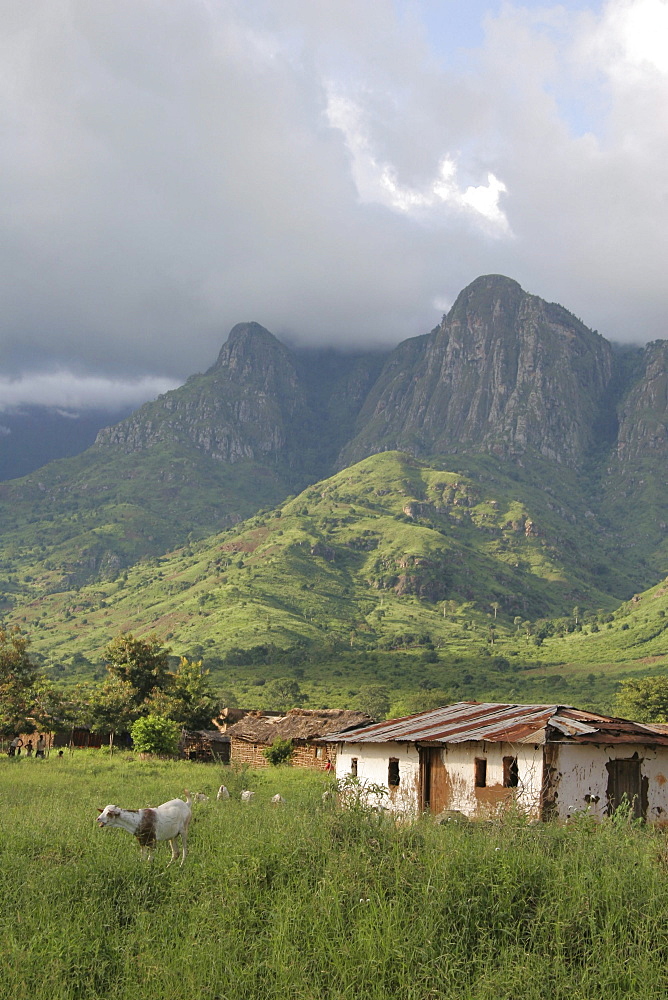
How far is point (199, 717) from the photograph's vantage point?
5688 centimetres

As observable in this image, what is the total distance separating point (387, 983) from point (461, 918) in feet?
4.19

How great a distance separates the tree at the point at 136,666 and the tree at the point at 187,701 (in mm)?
1036

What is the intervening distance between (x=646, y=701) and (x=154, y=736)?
140ft

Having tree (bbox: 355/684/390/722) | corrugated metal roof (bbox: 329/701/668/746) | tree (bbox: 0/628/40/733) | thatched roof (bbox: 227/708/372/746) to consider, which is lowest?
tree (bbox: 355/684/390/722)

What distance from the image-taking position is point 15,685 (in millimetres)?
50688

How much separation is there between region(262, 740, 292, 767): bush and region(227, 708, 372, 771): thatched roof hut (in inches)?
10.7

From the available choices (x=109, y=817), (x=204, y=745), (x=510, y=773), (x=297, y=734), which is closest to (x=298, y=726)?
(x=297, y=734)

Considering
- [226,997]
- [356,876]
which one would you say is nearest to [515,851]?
[356,876]

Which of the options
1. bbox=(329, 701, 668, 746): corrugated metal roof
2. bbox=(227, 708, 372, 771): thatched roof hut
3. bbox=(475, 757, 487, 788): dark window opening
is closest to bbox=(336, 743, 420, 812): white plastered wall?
bbox=(329, 701, 668, 746): corrugated metal roof

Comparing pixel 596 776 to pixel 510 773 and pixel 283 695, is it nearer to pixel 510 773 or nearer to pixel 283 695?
pixel 510 773

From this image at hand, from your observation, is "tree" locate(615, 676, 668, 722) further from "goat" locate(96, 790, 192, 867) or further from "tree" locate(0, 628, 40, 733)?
"goat" locate(96, 790, 192, 867)

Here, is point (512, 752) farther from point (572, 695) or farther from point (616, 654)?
point (616, 654)

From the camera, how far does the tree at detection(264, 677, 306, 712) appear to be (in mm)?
97375

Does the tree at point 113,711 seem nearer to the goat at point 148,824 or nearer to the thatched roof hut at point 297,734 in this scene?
the thatched roof hut at point 297,734
